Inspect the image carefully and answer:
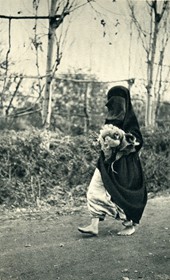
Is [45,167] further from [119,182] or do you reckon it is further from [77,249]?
[77,249]

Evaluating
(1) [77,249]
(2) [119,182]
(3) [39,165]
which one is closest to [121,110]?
(2) [119,182]

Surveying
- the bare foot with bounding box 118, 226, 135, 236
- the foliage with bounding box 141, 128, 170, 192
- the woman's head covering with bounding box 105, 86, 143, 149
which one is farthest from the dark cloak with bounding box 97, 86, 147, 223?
the foliage with bounding box 141, 128, 170, 192

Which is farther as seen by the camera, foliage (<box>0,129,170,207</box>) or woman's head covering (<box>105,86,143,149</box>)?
foliage (<box>0,129,170,207</box>)

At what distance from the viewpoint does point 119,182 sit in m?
4.64

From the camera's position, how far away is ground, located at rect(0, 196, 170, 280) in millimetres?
3545

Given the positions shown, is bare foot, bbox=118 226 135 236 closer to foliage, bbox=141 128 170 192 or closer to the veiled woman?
the veiled woman

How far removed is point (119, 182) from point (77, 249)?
0.85m

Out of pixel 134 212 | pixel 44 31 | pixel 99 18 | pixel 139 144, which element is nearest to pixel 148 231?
pixel 134 212

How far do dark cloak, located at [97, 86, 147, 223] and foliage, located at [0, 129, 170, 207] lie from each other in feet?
6.09

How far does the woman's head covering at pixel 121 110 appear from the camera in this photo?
454cm

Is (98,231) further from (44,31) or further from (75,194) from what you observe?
(44,31)

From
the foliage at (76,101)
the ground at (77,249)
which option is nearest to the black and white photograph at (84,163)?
the ground at (77,249)

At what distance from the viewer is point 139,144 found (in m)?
4.68

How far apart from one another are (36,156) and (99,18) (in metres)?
2.10
